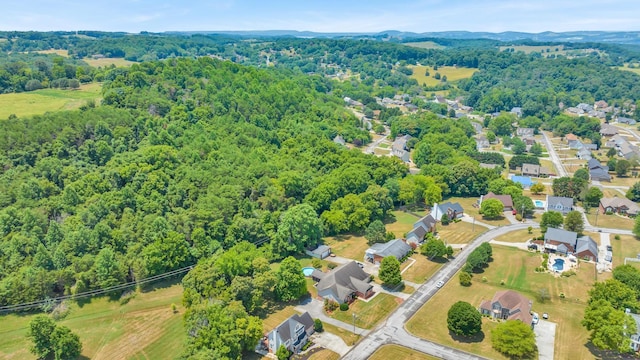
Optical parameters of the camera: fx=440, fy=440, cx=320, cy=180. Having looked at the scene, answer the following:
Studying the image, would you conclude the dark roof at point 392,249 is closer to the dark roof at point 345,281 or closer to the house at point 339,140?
the dark roof at point 345,281

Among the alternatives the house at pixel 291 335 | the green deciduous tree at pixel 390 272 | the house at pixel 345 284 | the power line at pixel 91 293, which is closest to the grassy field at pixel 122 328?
the power line at pixel 91 293

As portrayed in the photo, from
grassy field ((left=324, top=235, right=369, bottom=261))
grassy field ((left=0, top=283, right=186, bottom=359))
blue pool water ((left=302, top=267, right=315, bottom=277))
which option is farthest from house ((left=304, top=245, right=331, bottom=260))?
grassy field ((left=0, top=283, right=186, bottom=359))

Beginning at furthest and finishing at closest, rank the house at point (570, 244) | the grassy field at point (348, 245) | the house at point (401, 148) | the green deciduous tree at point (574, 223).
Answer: the house at point (401, 148)
the green deciduous tree at point (574, 223)
the grassy field at point (348, 245)
the house at point (570, 244)

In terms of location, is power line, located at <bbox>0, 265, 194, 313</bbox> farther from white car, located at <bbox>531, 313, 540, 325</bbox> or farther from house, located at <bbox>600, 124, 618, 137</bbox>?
house, located at <bbox>600, 124, 618, 137</bbox>

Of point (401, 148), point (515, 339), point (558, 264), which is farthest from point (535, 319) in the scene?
point (401, 148)

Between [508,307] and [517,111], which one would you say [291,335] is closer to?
[508,307]

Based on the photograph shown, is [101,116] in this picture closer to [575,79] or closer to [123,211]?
[123,211]

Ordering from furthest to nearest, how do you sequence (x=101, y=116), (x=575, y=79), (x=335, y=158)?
(x=575, y=79) < (x=335, y=158) < (x=101, y=116)

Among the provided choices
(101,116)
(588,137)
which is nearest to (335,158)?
(101,116)
